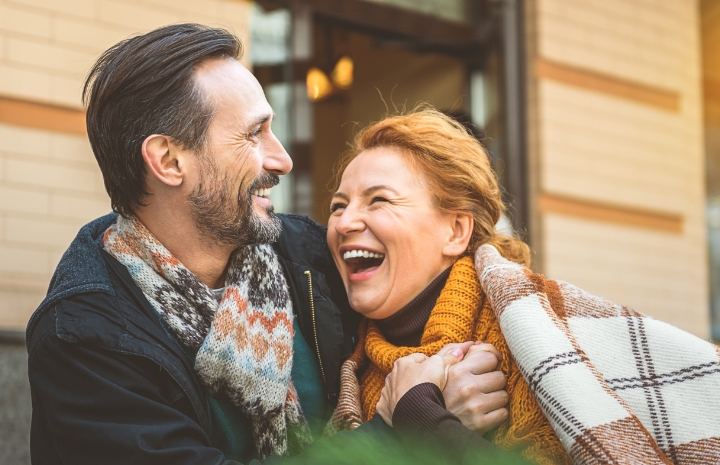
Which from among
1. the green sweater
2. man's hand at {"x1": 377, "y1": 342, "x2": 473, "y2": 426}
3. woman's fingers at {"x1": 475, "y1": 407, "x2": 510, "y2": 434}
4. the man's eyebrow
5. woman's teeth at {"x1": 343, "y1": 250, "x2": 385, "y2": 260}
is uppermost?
the man's eyebrow

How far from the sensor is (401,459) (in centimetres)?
163

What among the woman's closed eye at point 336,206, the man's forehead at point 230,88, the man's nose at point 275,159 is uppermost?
the man's forehead at point 230,88

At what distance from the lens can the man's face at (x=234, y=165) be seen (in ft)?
9.66

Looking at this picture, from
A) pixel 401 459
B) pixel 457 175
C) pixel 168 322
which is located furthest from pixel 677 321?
pixel 401 459

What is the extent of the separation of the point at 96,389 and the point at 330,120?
5935mm

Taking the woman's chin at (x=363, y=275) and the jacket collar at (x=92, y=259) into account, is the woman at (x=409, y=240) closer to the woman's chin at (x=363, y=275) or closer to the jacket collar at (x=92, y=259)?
the woman's chin at (x=363, y=275)

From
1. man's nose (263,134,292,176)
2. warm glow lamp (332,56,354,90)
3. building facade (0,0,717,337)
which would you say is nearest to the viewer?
man's nose (263,134,292,176)

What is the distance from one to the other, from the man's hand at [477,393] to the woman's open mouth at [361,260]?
0.55 meters

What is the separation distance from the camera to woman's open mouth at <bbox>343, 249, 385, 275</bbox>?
9.96 ft

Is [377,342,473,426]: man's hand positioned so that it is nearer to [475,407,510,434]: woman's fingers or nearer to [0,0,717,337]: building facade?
[475,407,510,434]: woman's fingers

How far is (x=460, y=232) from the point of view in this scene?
121 inches

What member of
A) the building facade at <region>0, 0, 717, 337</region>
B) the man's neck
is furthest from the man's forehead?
the building facade at <region>0, 0, 717, 337</region>

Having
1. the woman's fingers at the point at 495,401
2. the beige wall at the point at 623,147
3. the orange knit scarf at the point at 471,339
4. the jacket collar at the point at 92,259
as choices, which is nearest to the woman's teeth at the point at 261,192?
the jacket collar at the point at 92,259

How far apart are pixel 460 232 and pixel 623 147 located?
3804 mm
